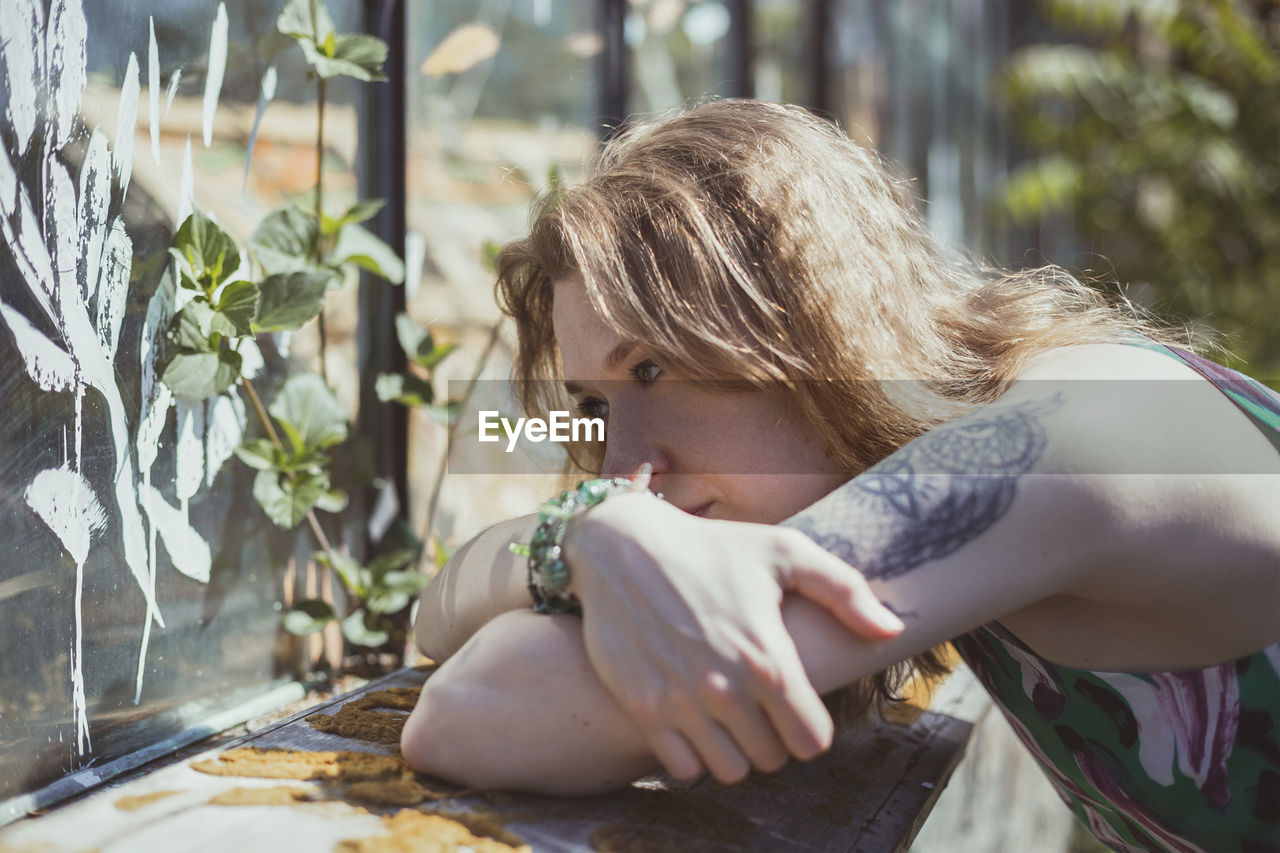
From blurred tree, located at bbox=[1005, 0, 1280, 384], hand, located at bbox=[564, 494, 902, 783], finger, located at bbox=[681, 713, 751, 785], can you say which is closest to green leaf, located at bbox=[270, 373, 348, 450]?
hand, located at bbox=[564, 494, 902, 783]

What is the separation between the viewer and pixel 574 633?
3.10ft

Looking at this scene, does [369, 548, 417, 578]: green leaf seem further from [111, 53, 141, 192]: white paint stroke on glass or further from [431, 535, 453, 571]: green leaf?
[111, 53, 141, 192]: white paint stroke on glass

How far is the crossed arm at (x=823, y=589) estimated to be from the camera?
2.75 feet

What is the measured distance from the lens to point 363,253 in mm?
1524

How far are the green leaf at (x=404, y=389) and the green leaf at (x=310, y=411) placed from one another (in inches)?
6.4

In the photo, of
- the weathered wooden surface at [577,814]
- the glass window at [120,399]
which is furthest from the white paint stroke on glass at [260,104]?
the weathered wooden surface at [577,814]

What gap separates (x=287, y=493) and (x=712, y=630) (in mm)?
840

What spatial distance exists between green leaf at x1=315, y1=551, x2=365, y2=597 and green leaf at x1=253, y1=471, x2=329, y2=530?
112 mm

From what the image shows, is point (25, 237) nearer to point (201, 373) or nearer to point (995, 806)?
point (201, 373)

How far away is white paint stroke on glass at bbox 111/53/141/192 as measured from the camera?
1.17m

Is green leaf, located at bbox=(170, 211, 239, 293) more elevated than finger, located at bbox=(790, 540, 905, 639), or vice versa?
green leaf, located at bbox=(170, 211, 239, 293)

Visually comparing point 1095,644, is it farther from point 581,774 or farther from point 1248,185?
point 1248,185

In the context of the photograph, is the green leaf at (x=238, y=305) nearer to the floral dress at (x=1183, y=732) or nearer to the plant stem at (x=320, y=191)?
the plant stem at (x=320, y=191)

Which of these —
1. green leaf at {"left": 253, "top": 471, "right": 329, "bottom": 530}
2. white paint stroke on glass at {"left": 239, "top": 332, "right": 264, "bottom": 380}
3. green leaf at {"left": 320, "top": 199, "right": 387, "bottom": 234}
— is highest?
green leaf at {"left": 320, "top": 199, "right": 387, "bottom": 234}
